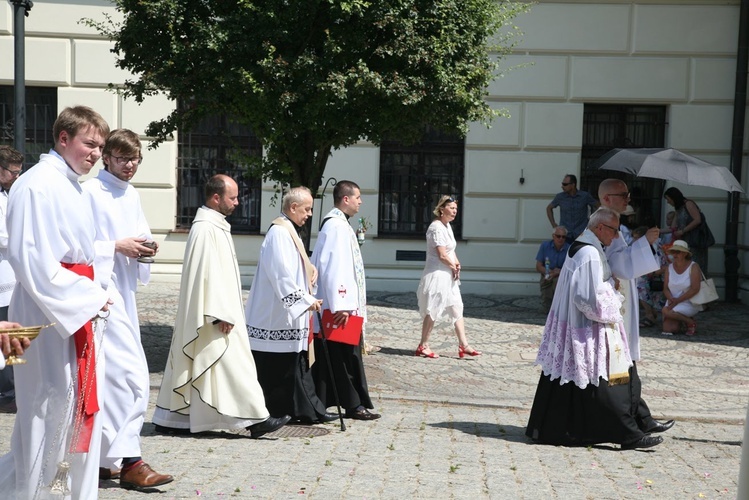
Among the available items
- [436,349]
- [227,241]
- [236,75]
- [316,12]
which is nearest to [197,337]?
[227,241]

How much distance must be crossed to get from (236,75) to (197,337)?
2.88 metres

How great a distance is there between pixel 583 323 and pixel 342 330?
185 cm

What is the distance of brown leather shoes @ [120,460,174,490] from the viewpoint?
18.5 ft

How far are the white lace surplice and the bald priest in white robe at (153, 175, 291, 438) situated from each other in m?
2.10

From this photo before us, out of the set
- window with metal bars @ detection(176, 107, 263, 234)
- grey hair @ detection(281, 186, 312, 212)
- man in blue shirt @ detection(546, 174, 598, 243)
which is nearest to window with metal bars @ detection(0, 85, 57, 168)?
window with metal bars @ detection(176, 107, 263, 234)

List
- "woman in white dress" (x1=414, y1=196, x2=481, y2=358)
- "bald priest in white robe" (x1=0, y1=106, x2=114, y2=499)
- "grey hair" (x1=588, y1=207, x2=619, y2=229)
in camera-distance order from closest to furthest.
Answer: "bald priest in white robe" (x1=0, y1=106, x2=114, y2=499)
"grey hair" (x1=588, y1=207, x2=619, y2=229)
"woman in white dress" (x1=414, y1=196, x2=481, y2=358)

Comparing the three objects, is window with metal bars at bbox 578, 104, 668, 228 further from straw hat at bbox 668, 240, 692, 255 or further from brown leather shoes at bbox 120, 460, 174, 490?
brown leather shoes at bbox 120, 460, 174, 490

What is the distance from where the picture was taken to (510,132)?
615 inches

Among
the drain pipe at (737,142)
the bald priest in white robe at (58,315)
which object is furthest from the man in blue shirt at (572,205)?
the bald priest in white robe at (58,315)

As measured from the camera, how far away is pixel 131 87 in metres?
9.52

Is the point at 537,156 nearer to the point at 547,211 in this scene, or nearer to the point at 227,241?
the point at 547,211

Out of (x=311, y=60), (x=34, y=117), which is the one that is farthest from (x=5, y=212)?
(x=34, y=117)

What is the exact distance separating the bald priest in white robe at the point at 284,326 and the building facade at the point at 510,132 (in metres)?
7.88

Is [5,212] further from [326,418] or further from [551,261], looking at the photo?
[551,261]
